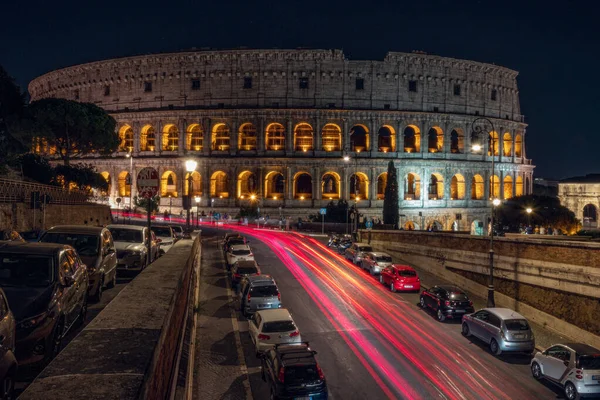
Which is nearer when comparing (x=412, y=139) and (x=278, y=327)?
(x=278, y=327)

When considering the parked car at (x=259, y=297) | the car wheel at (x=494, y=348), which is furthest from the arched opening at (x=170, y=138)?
the car wheel at (x=494, y=348)

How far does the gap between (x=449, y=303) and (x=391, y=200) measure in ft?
129

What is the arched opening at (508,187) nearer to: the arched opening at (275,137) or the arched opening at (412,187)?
the arched opening at (412,187)

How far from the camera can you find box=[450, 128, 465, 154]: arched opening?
68.9 metres

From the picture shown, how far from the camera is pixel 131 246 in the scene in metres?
16.0

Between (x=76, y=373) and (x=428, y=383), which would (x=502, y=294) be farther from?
(x=76, y=373)

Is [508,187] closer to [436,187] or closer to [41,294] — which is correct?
[436,187]

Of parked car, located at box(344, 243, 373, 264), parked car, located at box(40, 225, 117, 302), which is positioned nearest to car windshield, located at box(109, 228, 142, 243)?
parked car, located at box(40, 225, 117, 302)

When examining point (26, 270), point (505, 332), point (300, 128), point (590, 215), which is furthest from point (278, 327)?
point (590, 215)

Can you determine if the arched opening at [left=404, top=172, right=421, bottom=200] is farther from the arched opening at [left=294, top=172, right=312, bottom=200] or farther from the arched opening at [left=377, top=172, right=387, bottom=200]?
the arched opening at [left=294, top=172, right=312, bottom=200]

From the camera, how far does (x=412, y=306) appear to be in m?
23.2

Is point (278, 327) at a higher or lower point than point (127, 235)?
lower

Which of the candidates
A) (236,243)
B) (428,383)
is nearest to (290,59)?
(236,243)

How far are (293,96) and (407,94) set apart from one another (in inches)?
610
